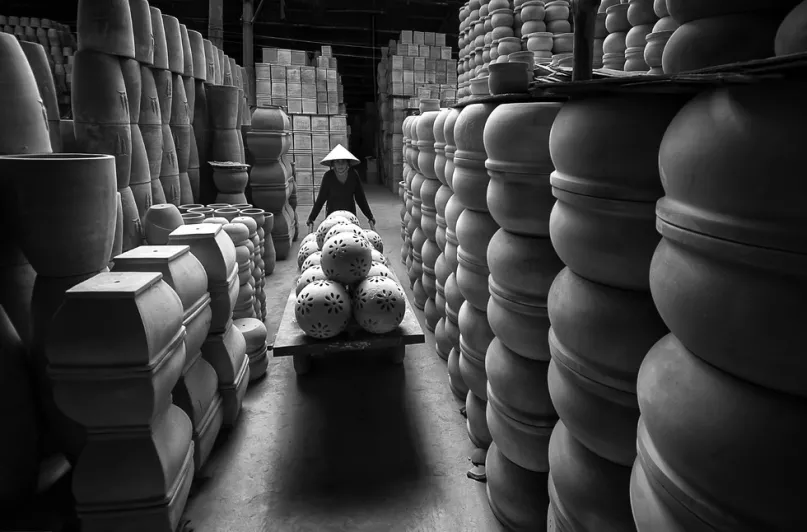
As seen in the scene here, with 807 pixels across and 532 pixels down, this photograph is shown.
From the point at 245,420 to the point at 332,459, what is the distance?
760 mm

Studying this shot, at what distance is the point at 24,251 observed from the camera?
2.48 m

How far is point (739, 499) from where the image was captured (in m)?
0.98

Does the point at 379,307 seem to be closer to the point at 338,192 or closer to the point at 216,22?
the point at 338,192

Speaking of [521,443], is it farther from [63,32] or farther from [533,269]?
[63,32]

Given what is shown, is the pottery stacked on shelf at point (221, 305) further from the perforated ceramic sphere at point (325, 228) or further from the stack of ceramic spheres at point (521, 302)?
the stack of ceramic spheres at point (521, 302)

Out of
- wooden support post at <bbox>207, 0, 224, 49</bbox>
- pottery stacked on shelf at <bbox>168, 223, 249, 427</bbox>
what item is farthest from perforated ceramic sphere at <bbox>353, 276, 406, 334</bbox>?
wooden support post at <bbox>207, 0, 224, 49</bbox>

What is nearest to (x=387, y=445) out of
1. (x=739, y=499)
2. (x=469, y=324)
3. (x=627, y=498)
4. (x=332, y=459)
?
(x=332, y=459)

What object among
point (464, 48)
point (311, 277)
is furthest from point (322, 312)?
point (464, 48)

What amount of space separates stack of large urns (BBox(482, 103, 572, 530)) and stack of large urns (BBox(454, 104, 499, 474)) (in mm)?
384

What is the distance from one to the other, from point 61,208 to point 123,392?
902mm

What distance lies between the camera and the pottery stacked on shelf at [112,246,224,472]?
2578 mm

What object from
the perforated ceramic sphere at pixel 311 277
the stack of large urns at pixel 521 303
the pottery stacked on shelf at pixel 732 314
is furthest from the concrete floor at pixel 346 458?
the pottery stacked on shelf at pixel 732 314

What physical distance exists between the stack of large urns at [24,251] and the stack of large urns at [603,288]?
2141 mm

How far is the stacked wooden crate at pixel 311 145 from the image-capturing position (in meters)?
11.5
